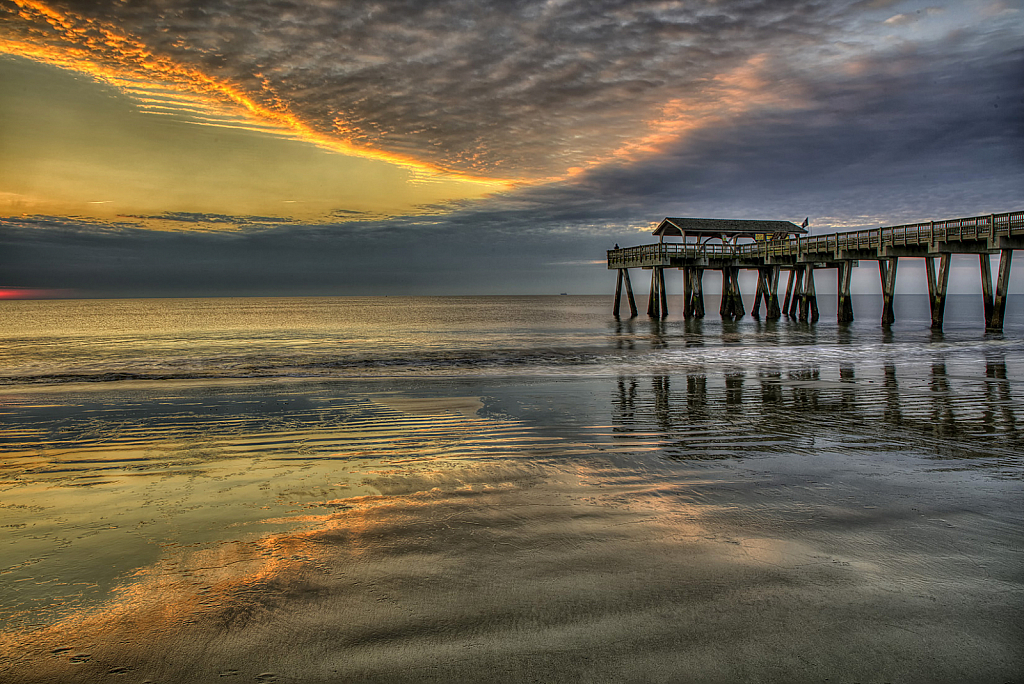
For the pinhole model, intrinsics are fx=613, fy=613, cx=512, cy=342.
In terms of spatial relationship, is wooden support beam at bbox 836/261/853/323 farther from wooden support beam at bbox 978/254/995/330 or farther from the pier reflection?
the pier reflection

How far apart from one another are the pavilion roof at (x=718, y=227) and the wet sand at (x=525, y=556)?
39.3m

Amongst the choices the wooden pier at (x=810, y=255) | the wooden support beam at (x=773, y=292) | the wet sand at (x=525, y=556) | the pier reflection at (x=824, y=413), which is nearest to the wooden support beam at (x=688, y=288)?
the wooden pier at (x=810, y=255)

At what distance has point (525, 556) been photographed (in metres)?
4.51

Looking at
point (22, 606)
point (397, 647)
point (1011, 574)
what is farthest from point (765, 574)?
point (22, 606)

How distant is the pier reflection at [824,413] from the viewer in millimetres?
8250

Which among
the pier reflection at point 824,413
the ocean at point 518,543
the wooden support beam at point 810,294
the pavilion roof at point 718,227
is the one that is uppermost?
the pavilion roof at point 718,227

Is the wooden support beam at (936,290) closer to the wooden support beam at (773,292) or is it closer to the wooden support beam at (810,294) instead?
the wooden support beam at (810,294)

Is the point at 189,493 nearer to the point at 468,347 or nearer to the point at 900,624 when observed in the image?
the point at 900,624

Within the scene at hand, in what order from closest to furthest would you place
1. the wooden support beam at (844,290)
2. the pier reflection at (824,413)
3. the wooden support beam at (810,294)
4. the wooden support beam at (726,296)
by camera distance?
the pier reflection at (824,413), the wooden support beam at (844,290), the wooden support beam at (810,294), the wooden support beam at (726,296)

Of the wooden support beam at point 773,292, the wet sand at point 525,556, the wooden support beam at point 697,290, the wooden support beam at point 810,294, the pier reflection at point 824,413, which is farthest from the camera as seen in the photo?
the wooden support beam at point 697,290

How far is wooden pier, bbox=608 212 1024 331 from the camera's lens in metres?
29.1

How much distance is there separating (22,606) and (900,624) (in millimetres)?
5304

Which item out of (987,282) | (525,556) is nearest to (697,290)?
(987,282)

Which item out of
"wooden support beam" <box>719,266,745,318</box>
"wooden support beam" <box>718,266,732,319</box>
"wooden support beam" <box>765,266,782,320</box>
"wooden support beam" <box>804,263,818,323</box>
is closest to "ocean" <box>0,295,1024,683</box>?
"wooden support beam" <box>804,263,818,323</box>
